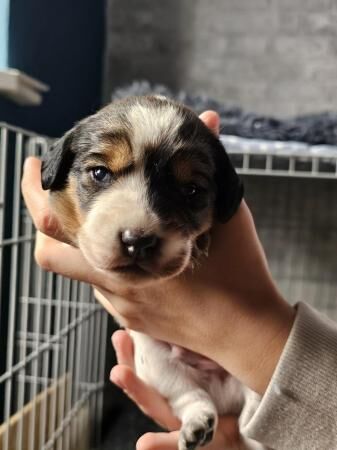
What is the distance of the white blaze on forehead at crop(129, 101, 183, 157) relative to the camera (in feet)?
2.95

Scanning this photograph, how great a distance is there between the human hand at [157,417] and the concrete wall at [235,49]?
1.56 metres

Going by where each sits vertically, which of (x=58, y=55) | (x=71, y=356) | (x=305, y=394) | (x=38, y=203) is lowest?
(x=71, y=356)

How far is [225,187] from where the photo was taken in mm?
1021

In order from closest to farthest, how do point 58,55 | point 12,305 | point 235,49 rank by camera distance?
1. point 12,305
2. point 58,55
3. point 235,49

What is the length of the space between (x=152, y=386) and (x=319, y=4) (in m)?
1.84

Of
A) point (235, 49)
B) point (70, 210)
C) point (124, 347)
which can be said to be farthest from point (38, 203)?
point (235, 49)

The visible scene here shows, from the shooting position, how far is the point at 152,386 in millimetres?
1165

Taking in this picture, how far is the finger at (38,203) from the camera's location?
1.01 metres

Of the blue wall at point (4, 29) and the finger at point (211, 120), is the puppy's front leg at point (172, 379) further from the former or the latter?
the blue wall at point (4, 29)

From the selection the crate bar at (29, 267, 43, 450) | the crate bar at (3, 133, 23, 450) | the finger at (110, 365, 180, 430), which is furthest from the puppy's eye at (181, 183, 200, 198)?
the crate bar at (29, 267, 43, 450)

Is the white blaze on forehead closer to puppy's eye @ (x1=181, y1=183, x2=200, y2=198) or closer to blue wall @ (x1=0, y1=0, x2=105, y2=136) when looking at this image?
puppy's eye @ (x1=181, y1=183, x2=200, y2=198)

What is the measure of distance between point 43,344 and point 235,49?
1.49m

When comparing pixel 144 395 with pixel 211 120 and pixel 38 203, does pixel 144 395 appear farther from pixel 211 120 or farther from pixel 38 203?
pixel 211 120

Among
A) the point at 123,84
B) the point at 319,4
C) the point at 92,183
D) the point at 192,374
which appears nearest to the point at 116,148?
the point at 92,183
